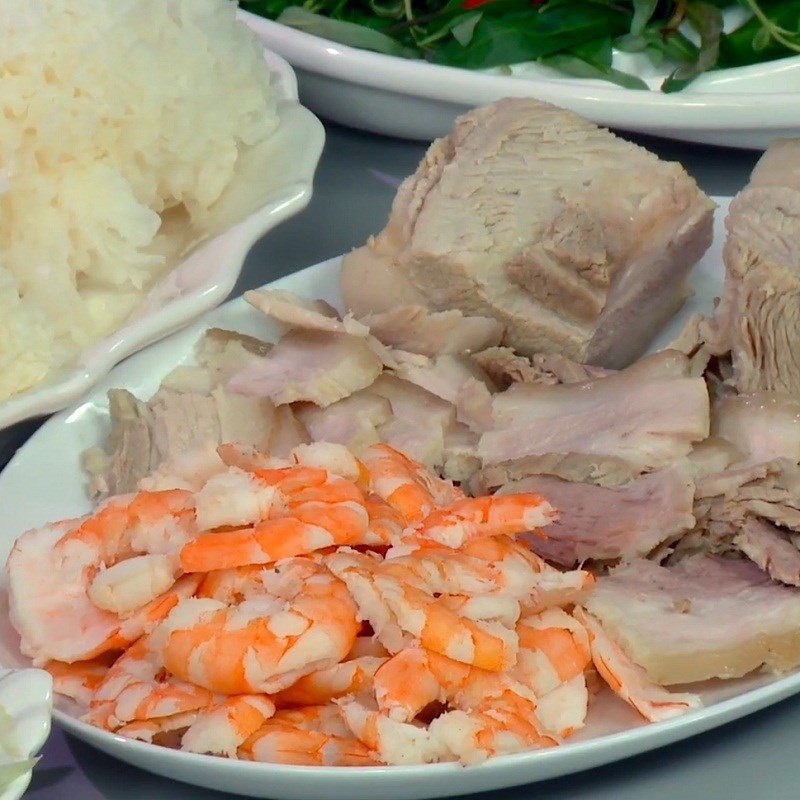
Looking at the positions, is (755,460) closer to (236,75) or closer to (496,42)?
(236,75)

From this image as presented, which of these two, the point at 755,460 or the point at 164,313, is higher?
the point at 164,313

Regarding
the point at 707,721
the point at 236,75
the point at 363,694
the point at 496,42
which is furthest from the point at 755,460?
the point at 496,42

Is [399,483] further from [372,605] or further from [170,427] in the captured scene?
[170,427]

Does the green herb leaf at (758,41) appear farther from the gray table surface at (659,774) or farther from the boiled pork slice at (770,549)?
the gray table surface at (659,774)

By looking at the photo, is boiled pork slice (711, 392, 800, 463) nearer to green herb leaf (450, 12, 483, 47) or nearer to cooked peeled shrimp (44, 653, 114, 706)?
cooked peeled shrimp (44, 653, 114, 706)

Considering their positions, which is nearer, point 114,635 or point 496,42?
point 114,635

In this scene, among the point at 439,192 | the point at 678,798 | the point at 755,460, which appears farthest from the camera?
Answer: the point at 439,192
